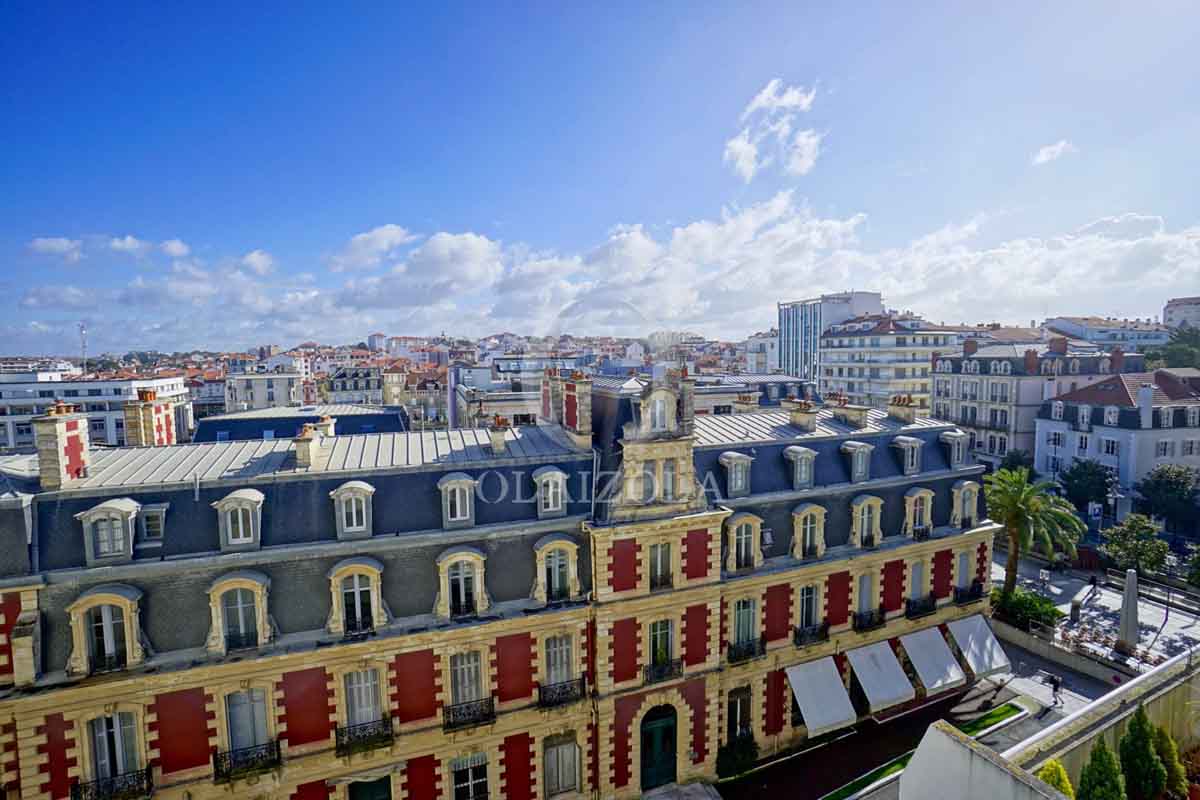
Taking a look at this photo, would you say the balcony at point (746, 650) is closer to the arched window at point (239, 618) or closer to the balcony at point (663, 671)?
the balcony at point (663, 671)

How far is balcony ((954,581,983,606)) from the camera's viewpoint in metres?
32.1

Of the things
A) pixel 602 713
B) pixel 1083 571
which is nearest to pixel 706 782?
pixel 602 713

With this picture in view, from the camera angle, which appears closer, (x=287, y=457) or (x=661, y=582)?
(x=287, y=457)

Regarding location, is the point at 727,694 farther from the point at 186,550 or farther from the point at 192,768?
the point at 186,550

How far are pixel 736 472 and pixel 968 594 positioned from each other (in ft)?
53.5

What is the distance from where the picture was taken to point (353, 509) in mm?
21469

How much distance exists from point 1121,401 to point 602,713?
2435 inches

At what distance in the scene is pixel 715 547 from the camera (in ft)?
83.0

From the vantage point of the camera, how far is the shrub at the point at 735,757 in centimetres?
2645

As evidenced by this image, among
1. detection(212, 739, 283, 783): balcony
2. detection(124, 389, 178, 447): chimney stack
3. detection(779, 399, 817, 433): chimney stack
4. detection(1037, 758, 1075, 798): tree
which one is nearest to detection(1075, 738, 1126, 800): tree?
detection(1037, 758, 1075, 798): tree

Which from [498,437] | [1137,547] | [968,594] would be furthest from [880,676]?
[1137,547]

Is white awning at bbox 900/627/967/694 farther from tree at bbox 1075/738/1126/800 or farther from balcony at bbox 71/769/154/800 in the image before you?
balcony at bbox 71/769/154/800

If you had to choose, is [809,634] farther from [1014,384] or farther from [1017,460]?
[1014,384]

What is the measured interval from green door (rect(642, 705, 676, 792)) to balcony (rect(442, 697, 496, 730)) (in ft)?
22.6
